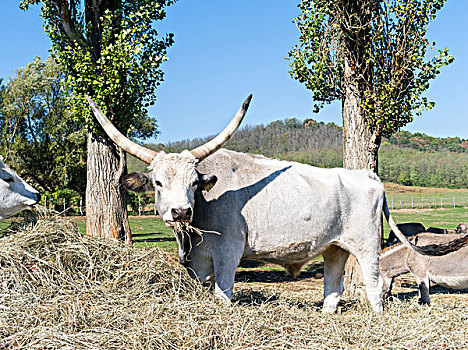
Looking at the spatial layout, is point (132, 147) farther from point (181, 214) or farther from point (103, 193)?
point (103, 193)

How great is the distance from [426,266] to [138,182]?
19.3ft

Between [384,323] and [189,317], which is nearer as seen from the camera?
[189,317]

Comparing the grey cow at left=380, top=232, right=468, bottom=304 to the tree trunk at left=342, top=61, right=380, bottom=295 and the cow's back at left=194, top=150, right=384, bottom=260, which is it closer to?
the tree trunk at left=342, top=61, right=380, bottom=295

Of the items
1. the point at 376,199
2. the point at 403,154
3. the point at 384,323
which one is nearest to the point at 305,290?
the point at 376,199

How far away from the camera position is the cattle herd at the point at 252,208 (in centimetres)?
505

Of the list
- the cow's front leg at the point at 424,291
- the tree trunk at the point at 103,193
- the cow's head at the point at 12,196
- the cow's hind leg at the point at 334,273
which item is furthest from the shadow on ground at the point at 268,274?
the cow's head at the point at 12,196

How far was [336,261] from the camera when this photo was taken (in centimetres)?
673

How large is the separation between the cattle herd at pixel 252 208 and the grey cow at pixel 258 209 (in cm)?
1

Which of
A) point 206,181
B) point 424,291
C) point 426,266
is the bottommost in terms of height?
point 424,291

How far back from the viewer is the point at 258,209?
5668 mm

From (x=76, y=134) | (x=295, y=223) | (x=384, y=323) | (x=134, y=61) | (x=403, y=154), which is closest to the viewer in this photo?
(x=384, y=323)

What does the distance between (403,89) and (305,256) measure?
14.7 feet

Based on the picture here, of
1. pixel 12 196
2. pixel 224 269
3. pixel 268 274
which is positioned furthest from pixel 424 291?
pixel 12 196

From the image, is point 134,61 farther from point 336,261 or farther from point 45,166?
point 45,166
